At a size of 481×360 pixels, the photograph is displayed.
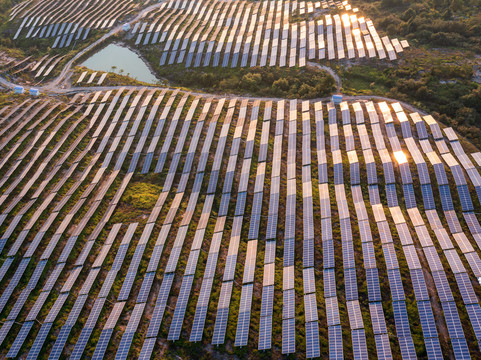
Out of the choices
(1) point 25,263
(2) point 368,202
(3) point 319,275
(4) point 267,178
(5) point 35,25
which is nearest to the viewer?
(3) point 319,275

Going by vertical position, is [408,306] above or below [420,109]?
below

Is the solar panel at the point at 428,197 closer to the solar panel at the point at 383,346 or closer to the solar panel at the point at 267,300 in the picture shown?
the solar panel at the point at 383,346

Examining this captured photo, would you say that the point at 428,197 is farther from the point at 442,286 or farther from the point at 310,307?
the point at 310,307

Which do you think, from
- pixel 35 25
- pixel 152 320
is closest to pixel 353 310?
pixel 152 320

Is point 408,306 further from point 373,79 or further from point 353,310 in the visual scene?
point 373,79

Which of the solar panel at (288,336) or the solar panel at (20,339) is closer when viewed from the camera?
the solar panel at (288,336)

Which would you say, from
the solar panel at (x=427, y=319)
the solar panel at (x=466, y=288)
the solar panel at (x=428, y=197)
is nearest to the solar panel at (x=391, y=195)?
the solar panel at (x=428, y=197)
